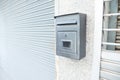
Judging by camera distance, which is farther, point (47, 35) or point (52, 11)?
point (47, 35)

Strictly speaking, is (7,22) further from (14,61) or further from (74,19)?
(74,19)

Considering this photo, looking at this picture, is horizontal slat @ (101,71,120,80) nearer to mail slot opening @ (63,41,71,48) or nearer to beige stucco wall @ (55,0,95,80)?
beige stucco wall @ (55,0,95,80)

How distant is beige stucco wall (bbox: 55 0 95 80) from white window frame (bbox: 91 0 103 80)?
3 centimetres

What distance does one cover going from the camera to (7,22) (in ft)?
8.38

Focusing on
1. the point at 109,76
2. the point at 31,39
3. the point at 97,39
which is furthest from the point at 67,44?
the point at 31,39

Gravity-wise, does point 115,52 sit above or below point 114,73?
above

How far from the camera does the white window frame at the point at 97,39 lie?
2.36 ft

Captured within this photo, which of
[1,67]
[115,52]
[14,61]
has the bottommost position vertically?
[1,67]

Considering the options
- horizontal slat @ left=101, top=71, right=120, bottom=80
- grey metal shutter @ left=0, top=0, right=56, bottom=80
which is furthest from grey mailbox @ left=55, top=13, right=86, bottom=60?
grey metal shutter @ left=0, top=0, right=56, bottom=80

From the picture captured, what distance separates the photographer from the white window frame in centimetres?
72

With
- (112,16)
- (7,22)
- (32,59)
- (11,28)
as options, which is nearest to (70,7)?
(112,16)

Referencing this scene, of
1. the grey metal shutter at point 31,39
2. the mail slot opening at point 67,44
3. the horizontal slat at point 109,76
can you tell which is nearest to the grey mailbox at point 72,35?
the mail slot opening at point 67,44

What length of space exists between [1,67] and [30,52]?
1925mm

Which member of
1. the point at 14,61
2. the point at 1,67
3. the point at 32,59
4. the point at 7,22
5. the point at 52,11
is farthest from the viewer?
the point at 1,67
